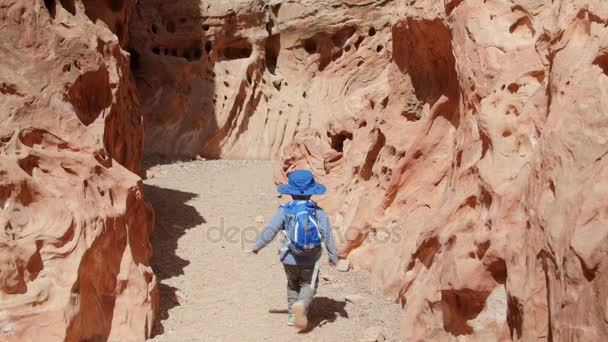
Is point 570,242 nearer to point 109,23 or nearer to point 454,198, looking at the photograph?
point 454,198

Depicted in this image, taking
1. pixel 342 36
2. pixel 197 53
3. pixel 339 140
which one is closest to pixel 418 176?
pixel 339 140

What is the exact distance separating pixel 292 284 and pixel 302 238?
0.43 meters

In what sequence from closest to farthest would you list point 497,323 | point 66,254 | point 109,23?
point 497,323, point 66,254, point 109,23

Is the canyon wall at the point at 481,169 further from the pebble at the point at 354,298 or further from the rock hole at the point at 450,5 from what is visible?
the pebble at the point at 354,298

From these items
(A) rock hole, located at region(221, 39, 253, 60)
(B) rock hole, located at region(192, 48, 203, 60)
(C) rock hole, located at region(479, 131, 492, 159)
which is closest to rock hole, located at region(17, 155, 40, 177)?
(C) rock hole, located at region(479, 131, 492, 159)

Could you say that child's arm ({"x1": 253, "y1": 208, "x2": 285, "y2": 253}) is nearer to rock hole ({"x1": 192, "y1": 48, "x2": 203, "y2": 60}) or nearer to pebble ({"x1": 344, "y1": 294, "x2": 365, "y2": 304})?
pebble ({"x1": 344, "y1": 294, "x2": 365, "y2": 304})

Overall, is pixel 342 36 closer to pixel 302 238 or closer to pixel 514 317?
pixel 302 238

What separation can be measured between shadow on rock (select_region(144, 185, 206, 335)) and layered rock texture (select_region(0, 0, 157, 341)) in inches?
13.6

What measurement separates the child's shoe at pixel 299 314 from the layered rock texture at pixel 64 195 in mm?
1074

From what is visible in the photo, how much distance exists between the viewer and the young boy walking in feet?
16.1

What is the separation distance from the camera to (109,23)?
23.6 feet

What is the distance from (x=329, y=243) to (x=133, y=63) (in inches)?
381

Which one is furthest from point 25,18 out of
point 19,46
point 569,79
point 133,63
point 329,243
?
point 133,63

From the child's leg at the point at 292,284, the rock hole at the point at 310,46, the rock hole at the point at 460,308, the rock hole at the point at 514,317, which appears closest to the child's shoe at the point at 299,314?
the child's leg at the point at 292,284
